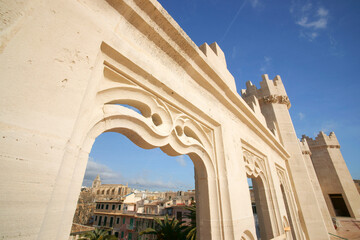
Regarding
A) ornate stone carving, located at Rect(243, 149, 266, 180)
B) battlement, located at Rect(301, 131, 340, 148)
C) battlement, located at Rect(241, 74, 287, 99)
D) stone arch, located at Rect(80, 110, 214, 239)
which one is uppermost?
battlement, located at Rect(301, 131, 340, 148)

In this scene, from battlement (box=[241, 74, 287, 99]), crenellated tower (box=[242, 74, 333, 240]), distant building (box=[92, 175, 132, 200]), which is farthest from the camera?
distant building (box=[92, 175, 132, 200])

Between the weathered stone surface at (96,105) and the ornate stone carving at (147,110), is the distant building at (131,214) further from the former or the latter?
the ornate stone carving at (147,110)

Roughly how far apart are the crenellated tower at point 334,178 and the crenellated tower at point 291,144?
13648 millimetres

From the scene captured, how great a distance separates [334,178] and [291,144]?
15344mm

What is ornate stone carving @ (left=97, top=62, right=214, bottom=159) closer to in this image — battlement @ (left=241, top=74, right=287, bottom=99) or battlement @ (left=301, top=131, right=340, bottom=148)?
battlement @ (left=241, top=74, right=287, bottom=99)

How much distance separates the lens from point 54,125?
3.05 ft

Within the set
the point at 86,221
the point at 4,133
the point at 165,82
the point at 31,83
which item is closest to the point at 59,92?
the point at 31,83

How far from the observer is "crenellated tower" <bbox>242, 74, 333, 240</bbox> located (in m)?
6.55

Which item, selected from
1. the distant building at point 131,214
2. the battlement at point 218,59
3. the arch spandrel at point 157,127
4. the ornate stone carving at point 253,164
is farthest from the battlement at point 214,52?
the distant building at point 131,214

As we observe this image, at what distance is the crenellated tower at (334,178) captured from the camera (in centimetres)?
1647

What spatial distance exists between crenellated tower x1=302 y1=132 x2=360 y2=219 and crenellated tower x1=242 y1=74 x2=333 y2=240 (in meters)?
13.6

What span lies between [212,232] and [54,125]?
1979mm

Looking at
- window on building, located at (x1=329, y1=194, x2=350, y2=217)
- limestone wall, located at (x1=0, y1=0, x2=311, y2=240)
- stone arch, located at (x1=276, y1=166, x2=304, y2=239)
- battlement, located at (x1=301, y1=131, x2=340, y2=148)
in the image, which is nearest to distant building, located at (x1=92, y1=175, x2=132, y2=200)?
window on building, located at (x1=329, y1=194, x2=350, y2=217)

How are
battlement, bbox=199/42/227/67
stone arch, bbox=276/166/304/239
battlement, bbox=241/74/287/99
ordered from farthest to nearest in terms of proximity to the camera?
1. battlement, bbox=241/74/287/99
2. stone arch, bbox=276/166/304/239
3. battlement, bbox=199/42/227/67
